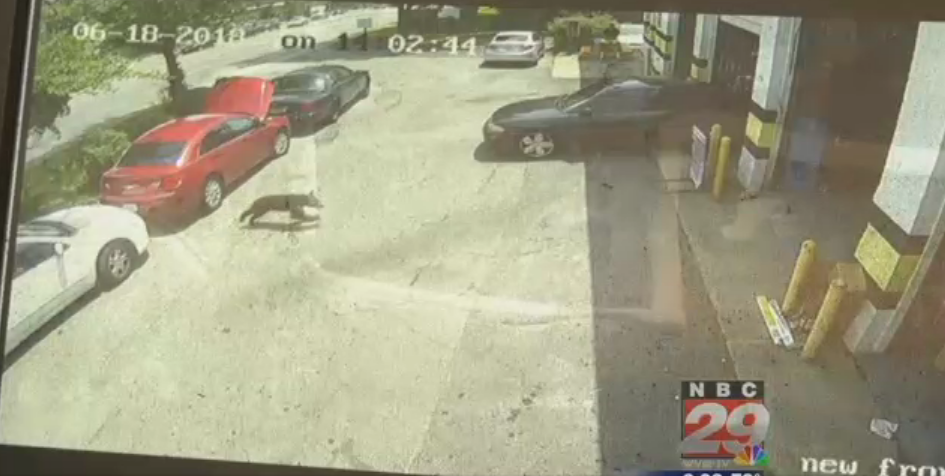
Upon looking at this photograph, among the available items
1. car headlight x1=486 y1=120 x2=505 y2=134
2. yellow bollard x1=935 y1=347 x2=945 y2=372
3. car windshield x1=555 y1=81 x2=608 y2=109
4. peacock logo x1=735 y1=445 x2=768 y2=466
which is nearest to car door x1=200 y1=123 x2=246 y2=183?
car headlight x1=486 y1=120 x2=505 y2=134

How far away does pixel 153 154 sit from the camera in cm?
165

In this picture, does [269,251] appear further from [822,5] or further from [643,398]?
[822,5]

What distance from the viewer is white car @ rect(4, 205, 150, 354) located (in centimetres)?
165

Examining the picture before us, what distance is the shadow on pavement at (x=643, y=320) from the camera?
1.61m

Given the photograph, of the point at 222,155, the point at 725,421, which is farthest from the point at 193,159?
the point at 725,421

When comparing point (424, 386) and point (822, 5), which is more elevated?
point (822, 5)

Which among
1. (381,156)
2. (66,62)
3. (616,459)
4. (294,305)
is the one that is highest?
(66,62)

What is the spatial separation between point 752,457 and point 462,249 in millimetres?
498

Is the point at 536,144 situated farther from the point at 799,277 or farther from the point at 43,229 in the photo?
the point at 43,229

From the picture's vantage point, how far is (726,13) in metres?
1.57

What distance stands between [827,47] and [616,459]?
25.0 inches

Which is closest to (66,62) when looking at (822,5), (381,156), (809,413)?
(381,156)

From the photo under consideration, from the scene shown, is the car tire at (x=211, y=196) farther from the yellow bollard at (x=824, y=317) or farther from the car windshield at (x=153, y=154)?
the yellow bollard at (x=824, y=317)

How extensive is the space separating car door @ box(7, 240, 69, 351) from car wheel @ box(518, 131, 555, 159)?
26.8 inches
